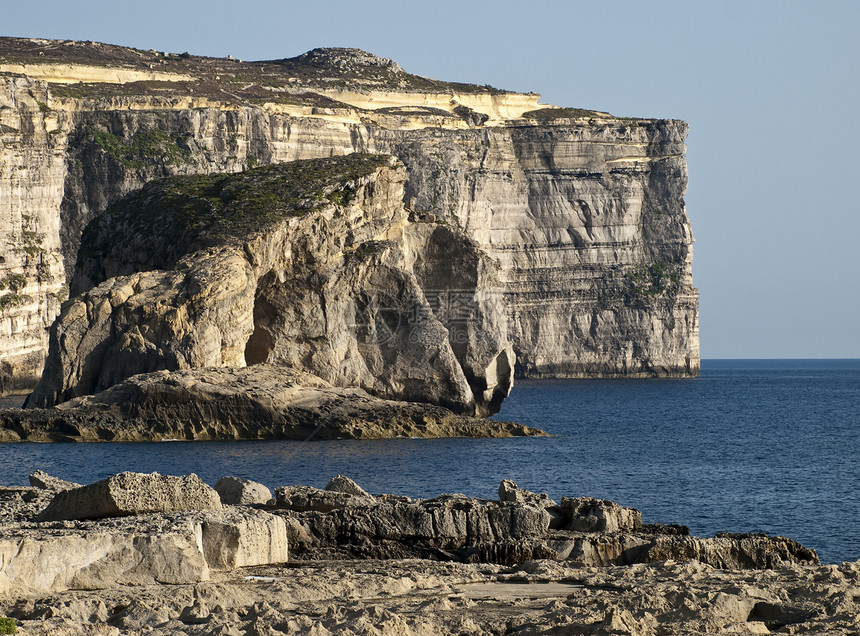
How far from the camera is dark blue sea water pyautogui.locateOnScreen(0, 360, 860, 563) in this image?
114 feet

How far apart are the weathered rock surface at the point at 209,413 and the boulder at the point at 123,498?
29.5 meters

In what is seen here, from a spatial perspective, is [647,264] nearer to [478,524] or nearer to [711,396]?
[711,396]

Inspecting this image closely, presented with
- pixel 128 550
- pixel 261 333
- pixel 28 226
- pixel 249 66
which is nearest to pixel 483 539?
pixel 128 550

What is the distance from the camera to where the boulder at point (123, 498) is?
61.0 ft

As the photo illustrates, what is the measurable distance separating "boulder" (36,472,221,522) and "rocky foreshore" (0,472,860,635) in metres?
0.02

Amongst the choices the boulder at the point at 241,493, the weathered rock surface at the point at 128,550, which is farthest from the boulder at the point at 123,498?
the boulder at the point at 241,493

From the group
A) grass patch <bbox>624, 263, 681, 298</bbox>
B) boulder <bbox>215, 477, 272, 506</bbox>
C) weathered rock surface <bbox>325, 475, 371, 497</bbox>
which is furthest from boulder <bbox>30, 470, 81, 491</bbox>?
grass patch <bbox>624, 263, 681, 298</bbox>

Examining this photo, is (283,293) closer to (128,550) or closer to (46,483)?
(46,483)

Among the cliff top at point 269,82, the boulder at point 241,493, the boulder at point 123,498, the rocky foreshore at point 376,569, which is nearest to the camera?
the rocky foreshore at point 376,569

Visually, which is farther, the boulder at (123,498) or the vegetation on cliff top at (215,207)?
the vegetation on cliff top at (215,207)

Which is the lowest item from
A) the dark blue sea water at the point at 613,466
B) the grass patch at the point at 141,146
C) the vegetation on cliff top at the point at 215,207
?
the dark blue sea water at the point at 613,466
